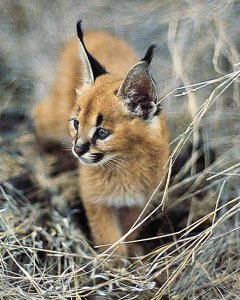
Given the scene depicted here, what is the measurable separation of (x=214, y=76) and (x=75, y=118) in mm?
1236

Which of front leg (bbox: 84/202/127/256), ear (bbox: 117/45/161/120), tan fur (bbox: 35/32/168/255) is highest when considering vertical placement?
ear (bbox: 117/45/161/120)

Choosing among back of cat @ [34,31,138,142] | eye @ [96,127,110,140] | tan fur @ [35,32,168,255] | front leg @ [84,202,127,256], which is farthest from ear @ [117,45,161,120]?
front leg @ [84,202,127,256]

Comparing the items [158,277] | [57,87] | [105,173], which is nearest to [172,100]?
[57,87]

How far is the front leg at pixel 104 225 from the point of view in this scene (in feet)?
11.1

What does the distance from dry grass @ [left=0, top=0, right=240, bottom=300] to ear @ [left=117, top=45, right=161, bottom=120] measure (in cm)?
13

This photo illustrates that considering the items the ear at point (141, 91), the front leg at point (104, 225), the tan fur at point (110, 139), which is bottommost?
the front leg at point (104, 225)

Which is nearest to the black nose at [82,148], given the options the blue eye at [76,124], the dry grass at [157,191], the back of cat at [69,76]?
the blue eye at [76,124]

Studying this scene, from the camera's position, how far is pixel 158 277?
3266 mm

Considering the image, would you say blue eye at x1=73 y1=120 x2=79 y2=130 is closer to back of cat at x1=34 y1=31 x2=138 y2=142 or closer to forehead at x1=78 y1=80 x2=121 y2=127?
forehead at x1=78 y1=80 x2=121 y2=127

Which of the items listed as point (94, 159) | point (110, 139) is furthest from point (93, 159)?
point (110, 139)

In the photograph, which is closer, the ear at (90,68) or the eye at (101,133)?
the eye at (101,133)

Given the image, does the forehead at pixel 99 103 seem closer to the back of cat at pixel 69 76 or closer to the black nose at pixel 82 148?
the black nose at pixel 82 148

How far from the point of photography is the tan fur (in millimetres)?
3016

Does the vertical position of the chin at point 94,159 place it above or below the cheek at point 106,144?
below
